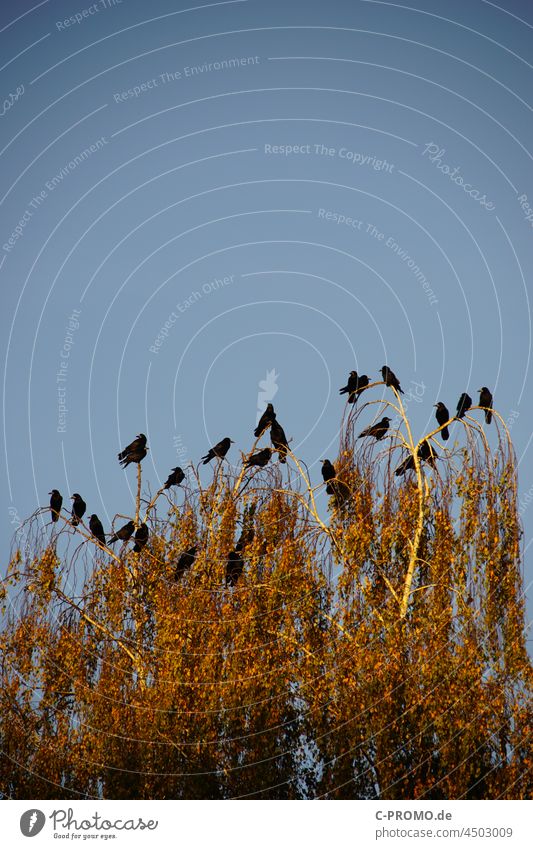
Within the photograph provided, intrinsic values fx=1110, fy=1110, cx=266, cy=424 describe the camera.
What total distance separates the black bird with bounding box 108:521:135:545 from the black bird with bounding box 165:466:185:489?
2.85 ft

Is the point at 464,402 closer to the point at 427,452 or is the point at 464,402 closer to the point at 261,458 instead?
the point at 427,452

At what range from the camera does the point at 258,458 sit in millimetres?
16844

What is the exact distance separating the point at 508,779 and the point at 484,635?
178cm

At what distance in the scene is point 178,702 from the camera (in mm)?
14766

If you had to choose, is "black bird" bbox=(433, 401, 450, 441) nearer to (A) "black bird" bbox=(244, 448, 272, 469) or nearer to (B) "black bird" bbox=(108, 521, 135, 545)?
(A) "black bird" bbox=(244, 448, 272, 469)

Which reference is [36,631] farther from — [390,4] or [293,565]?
[390,4]

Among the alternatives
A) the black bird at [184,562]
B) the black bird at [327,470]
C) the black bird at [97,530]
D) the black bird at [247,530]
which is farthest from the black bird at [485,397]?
the black bird at [97,530]

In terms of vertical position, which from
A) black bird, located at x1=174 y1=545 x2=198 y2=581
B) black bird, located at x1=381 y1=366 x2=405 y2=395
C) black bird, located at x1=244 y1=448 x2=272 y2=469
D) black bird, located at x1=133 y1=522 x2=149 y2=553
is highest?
black bird, located at x1=381 y1=366 x2=405 y2=395

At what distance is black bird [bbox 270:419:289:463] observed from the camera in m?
16.8

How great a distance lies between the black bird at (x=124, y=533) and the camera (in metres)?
17.4

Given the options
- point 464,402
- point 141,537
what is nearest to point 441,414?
point 464,402
